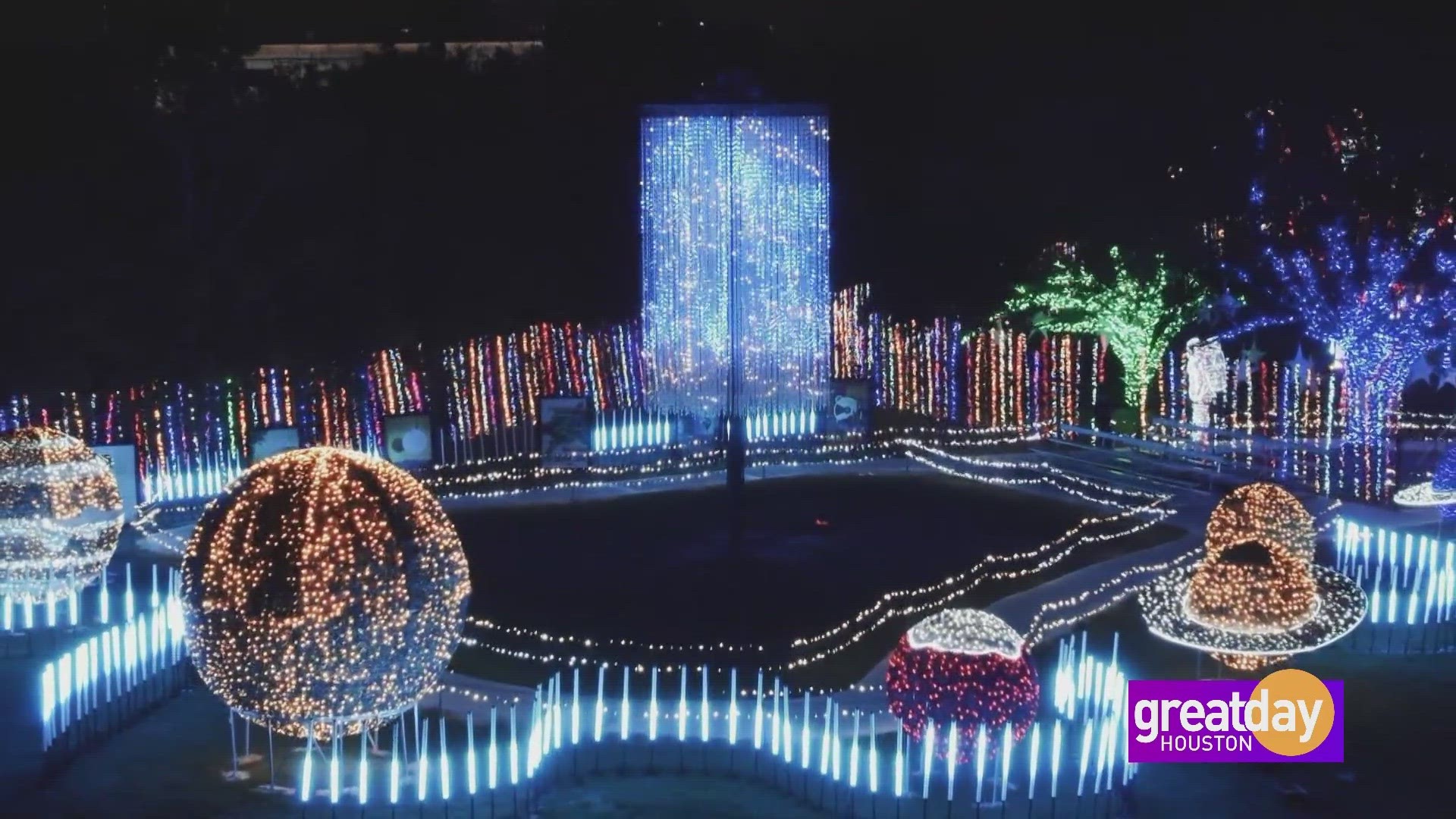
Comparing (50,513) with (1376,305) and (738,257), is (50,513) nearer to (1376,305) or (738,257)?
(738,257)

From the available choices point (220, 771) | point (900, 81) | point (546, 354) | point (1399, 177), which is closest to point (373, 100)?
point (546, 354)

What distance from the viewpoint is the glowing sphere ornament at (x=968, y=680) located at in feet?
30.3

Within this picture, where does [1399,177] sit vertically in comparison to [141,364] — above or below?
above

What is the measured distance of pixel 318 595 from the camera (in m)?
8.85

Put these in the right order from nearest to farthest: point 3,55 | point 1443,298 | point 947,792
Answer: point 947,792
point 3,55
point 1443,298

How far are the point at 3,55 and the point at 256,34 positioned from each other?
3.99 m

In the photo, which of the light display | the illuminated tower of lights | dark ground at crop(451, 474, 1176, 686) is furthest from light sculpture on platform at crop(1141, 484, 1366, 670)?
the illuminated tower of lights

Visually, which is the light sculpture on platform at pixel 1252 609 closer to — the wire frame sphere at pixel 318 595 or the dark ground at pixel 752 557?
the dark ground at pixel 752 557

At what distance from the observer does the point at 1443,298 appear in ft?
82.3

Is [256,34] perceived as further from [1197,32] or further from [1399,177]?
[1399,177]

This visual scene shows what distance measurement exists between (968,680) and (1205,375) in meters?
17.9

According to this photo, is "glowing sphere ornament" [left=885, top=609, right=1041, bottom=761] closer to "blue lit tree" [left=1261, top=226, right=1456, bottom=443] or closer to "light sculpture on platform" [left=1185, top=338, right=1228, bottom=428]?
"blue lit tree" [left=1261, top=226, right=1456, bottom=443]

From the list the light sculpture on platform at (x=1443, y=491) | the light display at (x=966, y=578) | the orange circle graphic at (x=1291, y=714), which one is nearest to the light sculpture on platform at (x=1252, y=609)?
the orange circle graphic at (x=1291, y=714)

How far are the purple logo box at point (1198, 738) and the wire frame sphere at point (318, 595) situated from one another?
3902mm
